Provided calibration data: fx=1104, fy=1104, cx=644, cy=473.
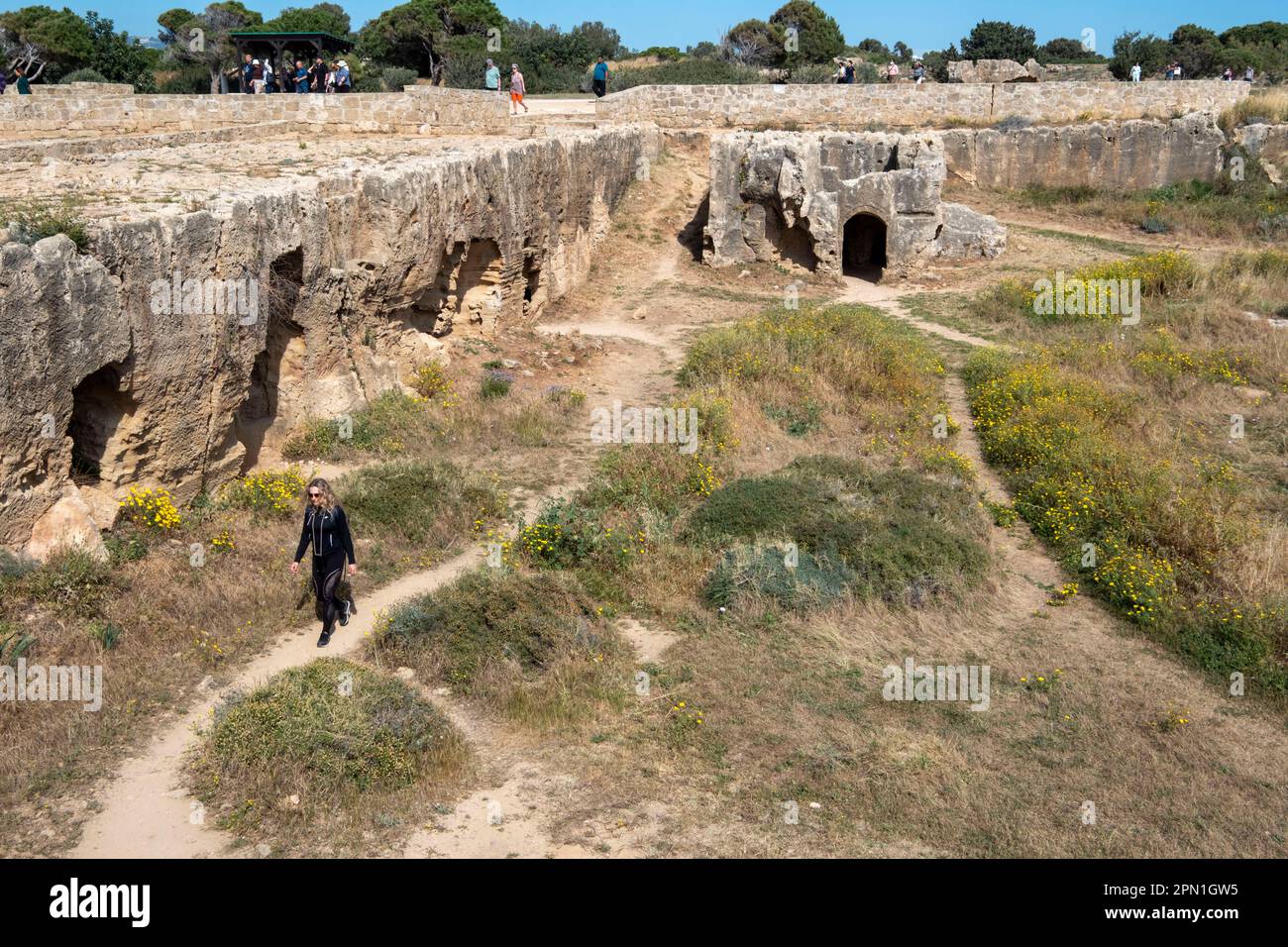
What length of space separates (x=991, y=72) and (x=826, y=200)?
15.6 m

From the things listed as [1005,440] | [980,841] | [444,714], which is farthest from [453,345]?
[980,841]

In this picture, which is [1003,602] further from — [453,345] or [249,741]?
[453,345]

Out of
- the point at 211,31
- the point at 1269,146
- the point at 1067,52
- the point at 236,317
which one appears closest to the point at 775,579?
the point at 236,317

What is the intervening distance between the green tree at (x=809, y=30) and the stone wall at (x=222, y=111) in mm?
28007

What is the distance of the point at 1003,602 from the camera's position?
9.24m

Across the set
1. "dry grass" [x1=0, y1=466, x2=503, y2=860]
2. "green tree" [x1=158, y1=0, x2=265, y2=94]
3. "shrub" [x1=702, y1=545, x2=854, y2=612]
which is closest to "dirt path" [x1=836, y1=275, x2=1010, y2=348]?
"shrub" [x1=702, y1=545, x2=854, y2=612]

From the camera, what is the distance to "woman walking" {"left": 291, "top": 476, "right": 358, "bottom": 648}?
26.4 feet

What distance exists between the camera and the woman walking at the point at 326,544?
8.05 meters

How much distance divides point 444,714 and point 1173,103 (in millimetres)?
27870

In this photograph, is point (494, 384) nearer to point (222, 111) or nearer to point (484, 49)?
point (222, 111)

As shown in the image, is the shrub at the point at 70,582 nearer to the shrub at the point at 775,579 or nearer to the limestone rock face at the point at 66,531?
the limestone rock face at the point at 66,531

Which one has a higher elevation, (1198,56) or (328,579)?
(1198,56)

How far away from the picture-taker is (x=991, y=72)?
32875 millimetres

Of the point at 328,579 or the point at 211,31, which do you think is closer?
the point at 328,579
